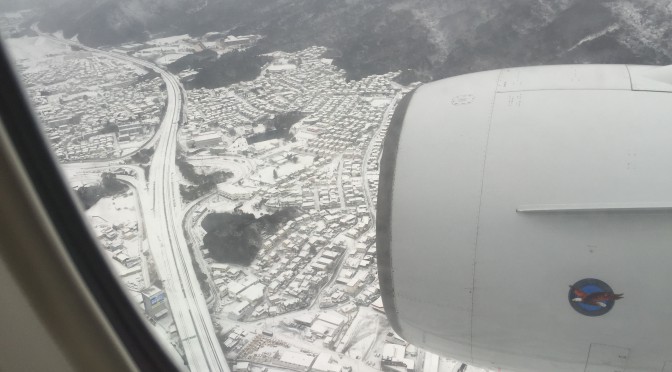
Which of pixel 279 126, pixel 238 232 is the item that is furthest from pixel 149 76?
pixel 238 232

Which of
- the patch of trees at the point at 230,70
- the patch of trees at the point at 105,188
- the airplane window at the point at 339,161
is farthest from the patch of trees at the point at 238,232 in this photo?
the patch of trees at the point at 230,70

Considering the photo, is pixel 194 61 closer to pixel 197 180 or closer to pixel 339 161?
pixel 197 180

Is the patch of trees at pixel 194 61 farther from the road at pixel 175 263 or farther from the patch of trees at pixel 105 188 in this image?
the patch of trees at pixel 105 188

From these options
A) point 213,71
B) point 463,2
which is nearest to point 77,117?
point 213,71

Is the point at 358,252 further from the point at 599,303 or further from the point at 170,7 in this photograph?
the point at 170,7

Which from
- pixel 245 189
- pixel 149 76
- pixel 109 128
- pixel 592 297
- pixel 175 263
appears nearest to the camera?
pixel 592 297

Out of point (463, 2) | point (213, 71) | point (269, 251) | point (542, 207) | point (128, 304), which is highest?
point (463, 2)
